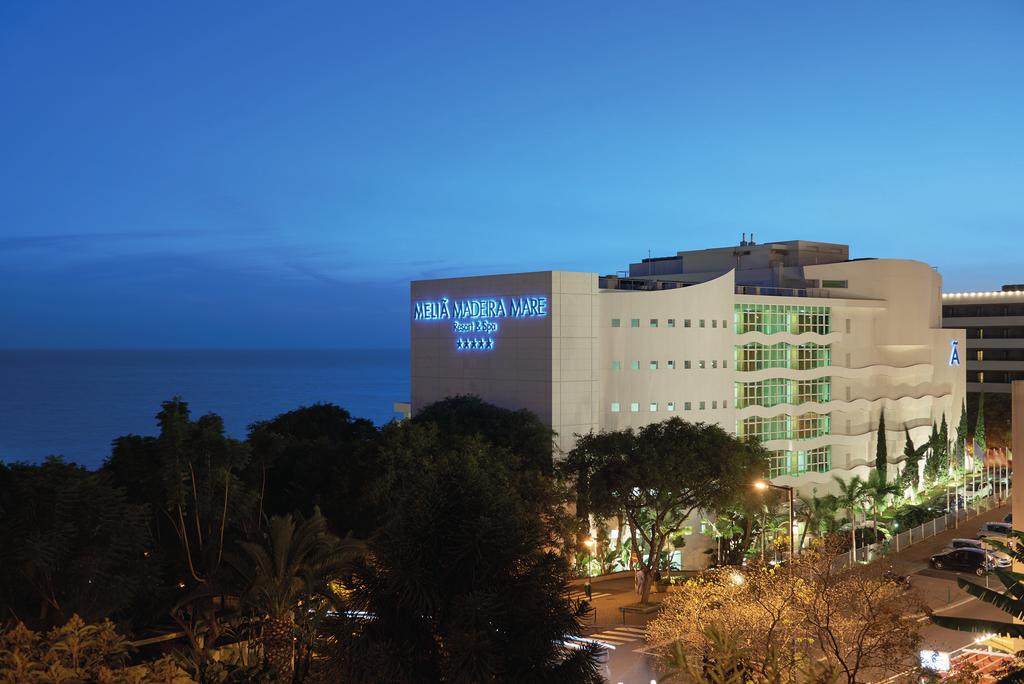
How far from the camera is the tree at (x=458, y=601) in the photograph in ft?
41.5

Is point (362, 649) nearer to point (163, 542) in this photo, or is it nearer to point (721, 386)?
point (163, 542)


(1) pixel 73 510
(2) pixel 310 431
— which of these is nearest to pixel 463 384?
(2) pixel 310 431

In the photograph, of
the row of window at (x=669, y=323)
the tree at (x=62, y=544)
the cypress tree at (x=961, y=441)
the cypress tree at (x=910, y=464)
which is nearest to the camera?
the tree at (x=62, y=544)

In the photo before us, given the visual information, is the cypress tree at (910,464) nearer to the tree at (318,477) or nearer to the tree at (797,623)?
the tree at (318,477)

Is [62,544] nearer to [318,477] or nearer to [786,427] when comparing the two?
Answer: [318,477]

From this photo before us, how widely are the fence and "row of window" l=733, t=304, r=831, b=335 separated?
16629 mm

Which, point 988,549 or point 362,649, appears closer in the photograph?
point 362,649

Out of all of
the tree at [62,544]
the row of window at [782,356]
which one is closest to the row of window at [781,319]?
the row of window at [782,356]

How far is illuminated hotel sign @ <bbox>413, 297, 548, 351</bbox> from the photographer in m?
54.1

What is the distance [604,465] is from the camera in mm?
44688

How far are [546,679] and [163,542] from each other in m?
23.2

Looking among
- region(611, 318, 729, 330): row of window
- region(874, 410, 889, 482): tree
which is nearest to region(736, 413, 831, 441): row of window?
region(874, 410, 889, 482): tree

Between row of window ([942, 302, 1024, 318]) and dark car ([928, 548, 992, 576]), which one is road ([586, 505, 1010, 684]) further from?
row of window ([942, 302, 1024, 318])

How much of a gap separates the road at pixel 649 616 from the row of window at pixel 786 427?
13482mm
